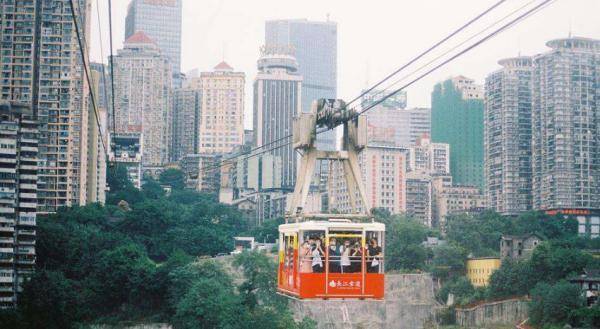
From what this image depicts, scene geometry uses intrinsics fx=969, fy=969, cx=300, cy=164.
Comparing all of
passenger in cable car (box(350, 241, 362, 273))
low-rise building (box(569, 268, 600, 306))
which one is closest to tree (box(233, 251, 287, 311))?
low-rise building (box(569, 268, 600, 306))

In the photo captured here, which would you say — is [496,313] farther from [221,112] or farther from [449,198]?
[221,112]

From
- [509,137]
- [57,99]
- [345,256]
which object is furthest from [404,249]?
[345,256]

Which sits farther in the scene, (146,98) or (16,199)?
(146,98)

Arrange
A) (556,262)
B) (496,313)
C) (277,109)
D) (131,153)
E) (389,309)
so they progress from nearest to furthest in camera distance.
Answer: (556,262) → (496,313) → (389,309) → (131,153) → (277,109)

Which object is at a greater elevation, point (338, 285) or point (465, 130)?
point (465, 130)

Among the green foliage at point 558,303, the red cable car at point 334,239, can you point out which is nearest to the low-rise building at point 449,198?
the green foliage at point 558,303
